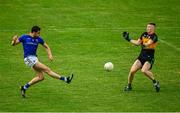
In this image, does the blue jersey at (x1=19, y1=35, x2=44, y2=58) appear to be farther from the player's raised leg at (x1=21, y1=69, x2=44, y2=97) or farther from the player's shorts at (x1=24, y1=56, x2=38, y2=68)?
the player's raised leg at (x1=21, y1=69, x2=44, y2=97)

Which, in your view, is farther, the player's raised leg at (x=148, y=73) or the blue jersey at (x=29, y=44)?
the player's raised leg at (x=148, y=73)

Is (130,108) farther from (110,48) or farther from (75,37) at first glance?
(75,37)

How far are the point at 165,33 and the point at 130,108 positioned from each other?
49.0 ft

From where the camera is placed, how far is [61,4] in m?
41.5

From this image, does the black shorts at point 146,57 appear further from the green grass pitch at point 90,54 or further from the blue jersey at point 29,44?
the blue jersey at point 29,44

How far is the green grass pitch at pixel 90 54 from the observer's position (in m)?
21.9

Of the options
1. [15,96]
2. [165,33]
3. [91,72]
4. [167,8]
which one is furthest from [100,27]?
[15,96]

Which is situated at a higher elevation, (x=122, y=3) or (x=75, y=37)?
(x=122, y=3)

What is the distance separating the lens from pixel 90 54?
101 feet

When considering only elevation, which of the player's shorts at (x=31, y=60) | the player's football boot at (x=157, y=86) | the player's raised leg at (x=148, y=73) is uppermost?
the player's shorts at (x=31, y=60)

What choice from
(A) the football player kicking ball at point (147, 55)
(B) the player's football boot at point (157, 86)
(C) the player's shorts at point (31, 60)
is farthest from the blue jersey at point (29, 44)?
(B) the player's football boot at point (157, 86)

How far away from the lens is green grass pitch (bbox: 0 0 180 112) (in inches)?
862

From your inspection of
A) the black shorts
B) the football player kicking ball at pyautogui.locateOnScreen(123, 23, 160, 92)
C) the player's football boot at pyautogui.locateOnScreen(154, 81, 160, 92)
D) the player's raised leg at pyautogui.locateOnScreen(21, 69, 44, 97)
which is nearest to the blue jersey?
the player's raised leg at pyautogui.locateOnScreen(21, 69, 44, 97)

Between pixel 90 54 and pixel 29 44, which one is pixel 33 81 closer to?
pixel 29 44
